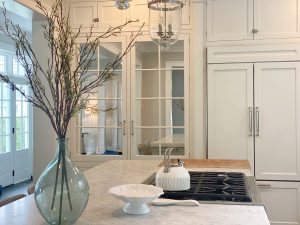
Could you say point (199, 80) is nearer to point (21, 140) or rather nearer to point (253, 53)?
point (253, 53)

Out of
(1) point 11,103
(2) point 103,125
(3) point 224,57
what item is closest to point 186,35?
(3) point 224,57

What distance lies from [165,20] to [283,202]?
2.15m

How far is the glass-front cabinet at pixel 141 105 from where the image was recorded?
12.4 feet

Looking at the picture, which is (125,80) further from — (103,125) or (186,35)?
(186,35)

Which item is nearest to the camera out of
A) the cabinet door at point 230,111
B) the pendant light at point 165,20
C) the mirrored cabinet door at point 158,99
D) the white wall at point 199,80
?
the pendant light at point 165,20

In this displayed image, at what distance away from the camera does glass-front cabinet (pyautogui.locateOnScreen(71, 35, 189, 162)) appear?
12.4 feet

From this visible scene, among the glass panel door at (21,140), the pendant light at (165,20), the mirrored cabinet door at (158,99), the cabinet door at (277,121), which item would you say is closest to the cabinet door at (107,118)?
the mirrored cabinet door at (158,99)

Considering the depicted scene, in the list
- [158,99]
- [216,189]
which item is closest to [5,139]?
[158,99]

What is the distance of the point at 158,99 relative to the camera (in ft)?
12.6

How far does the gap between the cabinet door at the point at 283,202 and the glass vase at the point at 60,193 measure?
2598 mm

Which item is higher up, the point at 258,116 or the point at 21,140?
the point at 258,116

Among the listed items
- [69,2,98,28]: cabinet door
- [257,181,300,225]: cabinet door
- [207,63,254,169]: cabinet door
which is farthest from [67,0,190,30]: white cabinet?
[257,181,300,225]: cabinet door

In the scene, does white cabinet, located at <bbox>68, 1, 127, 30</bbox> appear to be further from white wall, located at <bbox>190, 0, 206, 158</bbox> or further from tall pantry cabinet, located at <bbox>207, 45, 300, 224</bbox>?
tall pantry cabinet, located at <bbox>207, 45, 300, 224</bbox>

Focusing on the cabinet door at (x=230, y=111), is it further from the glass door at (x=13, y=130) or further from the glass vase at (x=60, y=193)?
the glass door at (x=13, y=130)
